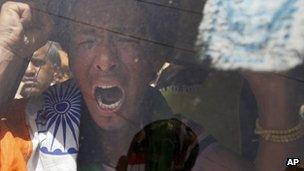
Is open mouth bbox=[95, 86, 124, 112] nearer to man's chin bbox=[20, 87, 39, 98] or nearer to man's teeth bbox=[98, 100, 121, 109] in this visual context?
man's teeth bbox=[98, 100, 121, 109]

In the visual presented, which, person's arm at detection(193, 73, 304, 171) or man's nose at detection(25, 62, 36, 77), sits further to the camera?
man's nose at detection(25, 62, 36, 77)

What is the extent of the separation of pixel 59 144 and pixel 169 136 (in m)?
0.37

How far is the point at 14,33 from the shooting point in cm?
175

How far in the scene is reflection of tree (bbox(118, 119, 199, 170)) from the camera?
1687mm

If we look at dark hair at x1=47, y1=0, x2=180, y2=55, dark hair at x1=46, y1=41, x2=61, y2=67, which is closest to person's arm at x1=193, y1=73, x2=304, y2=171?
dark hair at x1=47, y1=0, x2=180, y2=55

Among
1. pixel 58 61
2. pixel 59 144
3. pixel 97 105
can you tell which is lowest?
pixel 59 144

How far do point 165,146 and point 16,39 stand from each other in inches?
23.2

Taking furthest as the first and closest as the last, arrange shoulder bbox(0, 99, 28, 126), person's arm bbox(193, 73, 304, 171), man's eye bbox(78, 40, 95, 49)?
shoulder bbox(0, 99, 28, 126), man's eye bbox(78, 40, 95, 49), person's arm bbox(193, 73, 304, 171)

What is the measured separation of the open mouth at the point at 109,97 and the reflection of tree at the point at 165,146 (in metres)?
0.12

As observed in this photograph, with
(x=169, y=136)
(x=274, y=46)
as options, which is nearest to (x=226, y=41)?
(x=274, y=46)

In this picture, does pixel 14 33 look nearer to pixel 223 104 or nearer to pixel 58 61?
pixel 58 61

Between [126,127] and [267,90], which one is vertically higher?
[267,90]

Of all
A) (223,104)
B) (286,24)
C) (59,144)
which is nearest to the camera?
(286,24)

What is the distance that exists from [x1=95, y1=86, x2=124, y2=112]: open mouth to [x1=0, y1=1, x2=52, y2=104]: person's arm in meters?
0.24
